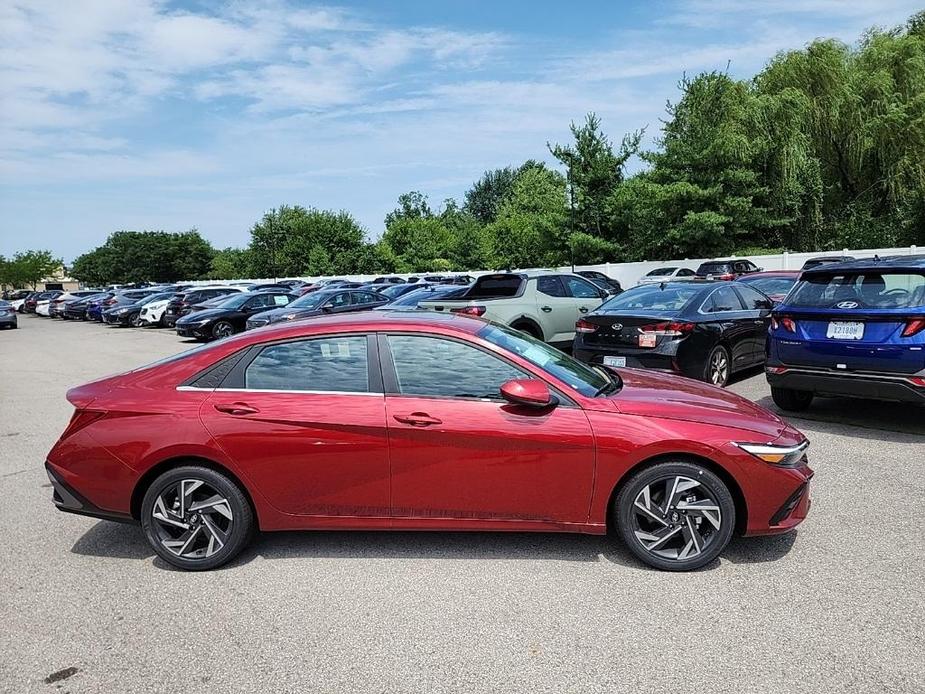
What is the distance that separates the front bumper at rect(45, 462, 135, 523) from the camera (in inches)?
167

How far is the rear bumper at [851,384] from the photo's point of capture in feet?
21.0

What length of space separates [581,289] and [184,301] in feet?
65.1

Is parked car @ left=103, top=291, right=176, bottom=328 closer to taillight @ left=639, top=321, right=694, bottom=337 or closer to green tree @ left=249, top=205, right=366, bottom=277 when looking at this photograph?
taillight @ left=639, top=321, right=694, bottom=337

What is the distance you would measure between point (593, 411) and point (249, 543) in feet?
7.50

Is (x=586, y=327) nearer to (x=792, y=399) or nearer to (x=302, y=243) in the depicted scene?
(x=792, y=399)

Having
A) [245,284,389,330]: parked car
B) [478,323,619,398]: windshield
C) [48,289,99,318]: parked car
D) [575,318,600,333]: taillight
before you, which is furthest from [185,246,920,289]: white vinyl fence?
[48,289,99,318]: parked car

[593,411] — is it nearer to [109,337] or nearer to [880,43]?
[109,337]

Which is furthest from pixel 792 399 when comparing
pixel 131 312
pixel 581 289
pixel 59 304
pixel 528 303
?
pixel 59 304

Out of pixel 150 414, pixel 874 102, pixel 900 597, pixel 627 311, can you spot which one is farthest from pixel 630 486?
pixel 874 102

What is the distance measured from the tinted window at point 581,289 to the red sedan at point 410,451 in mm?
9355

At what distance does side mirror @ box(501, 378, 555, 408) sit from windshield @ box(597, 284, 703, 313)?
542cm

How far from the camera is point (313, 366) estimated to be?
4270mm

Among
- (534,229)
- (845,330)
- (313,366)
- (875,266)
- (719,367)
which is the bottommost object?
(719,367)

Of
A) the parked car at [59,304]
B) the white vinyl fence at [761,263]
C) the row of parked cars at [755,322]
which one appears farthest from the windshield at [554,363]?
the parked car at [59,304]
